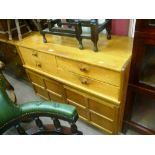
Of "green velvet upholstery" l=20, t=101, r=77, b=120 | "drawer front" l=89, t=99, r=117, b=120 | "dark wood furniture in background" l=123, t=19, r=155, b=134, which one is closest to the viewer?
"dark wood furniture in background" l=123, t=19, r=155, b=134

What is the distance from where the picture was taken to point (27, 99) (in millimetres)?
2084

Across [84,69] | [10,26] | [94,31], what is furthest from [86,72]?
[10,26]

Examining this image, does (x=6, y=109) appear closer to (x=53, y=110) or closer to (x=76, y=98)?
(x=53, y=110)

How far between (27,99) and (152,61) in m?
1.59

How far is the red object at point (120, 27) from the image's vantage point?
49.4 inches

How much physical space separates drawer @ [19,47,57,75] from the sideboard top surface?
49mm

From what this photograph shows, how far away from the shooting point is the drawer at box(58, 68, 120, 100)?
3.64ft

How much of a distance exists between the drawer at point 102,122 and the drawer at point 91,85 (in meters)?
0.29

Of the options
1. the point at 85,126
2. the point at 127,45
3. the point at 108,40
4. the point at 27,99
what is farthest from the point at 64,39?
the point at 27,99

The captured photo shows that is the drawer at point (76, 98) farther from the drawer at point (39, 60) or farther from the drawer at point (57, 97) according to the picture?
the drawer at point (39, 60)

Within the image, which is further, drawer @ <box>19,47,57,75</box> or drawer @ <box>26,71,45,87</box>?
drawer @ <box>26,71,45,87</box>

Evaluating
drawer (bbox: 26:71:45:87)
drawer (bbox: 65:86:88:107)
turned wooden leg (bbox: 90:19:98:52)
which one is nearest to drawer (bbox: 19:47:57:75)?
drawer (bbox: 26:71:45:87)

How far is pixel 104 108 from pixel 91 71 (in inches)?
13.2

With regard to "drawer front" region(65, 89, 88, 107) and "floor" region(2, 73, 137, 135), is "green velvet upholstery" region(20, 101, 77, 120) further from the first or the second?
"floor" region(2, 73, 137, 135)
